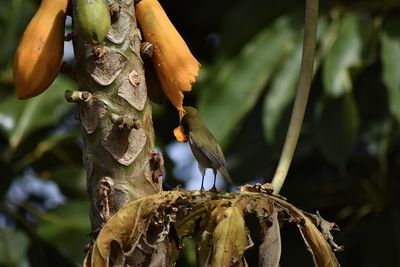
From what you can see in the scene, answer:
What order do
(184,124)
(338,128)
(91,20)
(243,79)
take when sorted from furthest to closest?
(243,79) < (338,128) < (184,124) < (91,20)

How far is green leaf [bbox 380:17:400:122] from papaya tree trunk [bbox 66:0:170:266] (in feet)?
5.01

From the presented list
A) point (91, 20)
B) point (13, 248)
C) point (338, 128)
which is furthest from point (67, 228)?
point (91, 20)

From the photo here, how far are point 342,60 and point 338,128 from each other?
0.19 meters

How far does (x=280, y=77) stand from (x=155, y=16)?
5.38 ft

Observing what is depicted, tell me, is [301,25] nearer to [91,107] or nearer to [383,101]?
[383,101]

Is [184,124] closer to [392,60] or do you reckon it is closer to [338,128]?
[338,128]

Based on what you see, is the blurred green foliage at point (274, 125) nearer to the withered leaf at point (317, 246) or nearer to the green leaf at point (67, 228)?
the green leaf at point (67, 228)

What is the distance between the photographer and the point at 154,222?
4.18ft

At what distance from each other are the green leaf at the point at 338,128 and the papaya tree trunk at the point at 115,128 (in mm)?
1531

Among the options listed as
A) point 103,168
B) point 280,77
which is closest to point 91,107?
point 103,168

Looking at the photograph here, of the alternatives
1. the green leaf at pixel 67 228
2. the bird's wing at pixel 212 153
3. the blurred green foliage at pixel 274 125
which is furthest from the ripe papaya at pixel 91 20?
the green leaf at pixel 67 228

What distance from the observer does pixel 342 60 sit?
114 inches

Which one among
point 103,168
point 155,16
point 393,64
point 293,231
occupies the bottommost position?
point 293,231

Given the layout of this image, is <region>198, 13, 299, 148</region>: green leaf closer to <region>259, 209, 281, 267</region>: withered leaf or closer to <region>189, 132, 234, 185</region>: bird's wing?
<region>189, 132, 234, 185</region>: bird's wing
